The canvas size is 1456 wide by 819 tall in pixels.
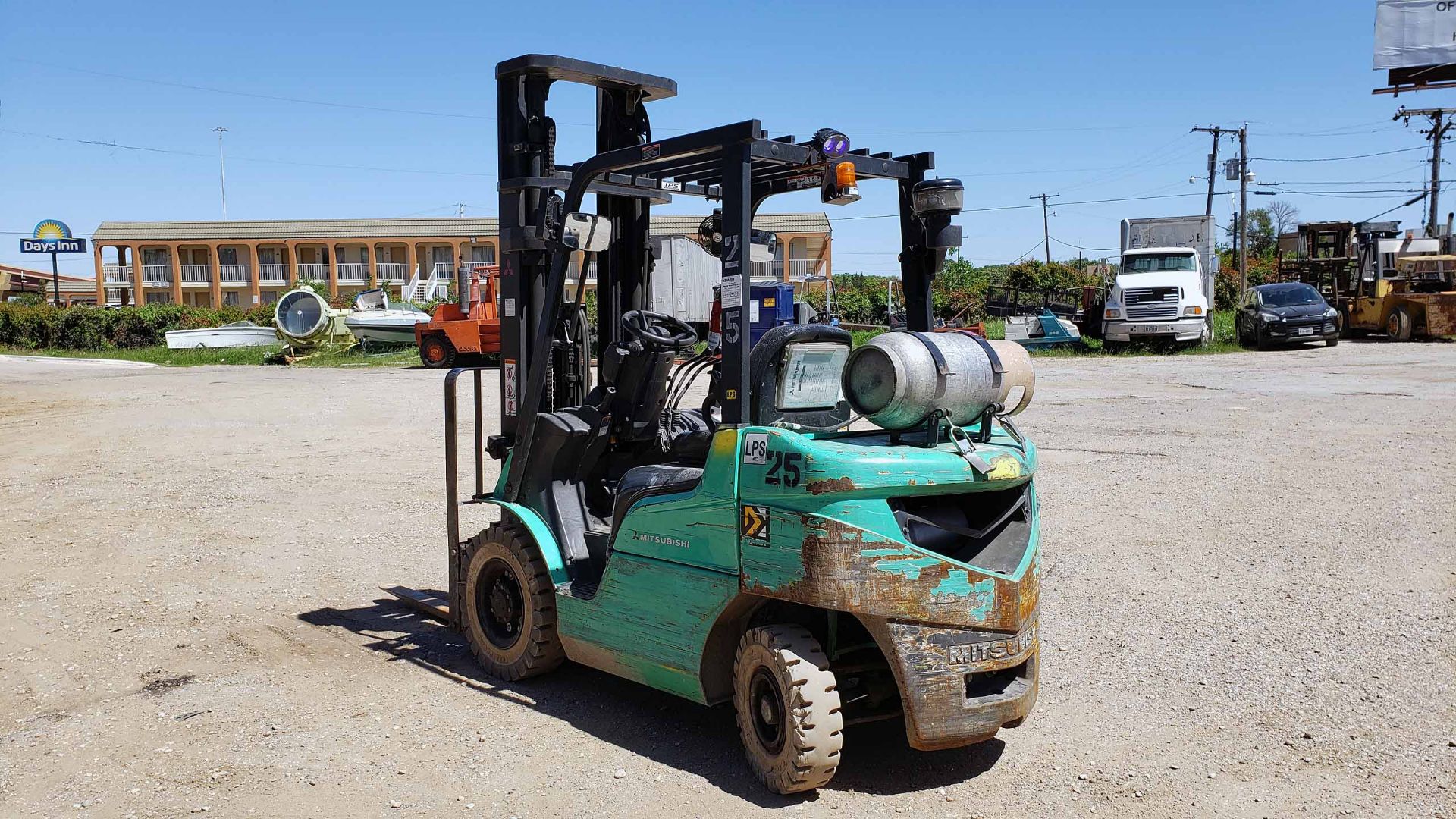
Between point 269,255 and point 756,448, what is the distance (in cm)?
6975

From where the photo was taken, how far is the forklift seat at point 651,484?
498cm

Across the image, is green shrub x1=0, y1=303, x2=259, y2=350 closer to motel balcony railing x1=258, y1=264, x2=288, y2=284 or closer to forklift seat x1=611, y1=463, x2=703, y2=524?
motel balcony railing x1=258, y1=264, x2=288, y2=284

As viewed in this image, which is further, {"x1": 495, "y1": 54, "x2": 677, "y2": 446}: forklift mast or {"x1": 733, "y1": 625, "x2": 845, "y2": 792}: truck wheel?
{"x1": 495, "y1": 54, "x2": 677, "y2": 446}: forklift mast

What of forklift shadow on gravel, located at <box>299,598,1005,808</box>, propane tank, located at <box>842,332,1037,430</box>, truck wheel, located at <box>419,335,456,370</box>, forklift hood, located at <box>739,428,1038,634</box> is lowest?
forklift shadow on gravel, located at <box>299,598,1005,808</box>

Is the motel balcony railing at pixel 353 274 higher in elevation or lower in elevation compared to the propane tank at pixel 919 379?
higher

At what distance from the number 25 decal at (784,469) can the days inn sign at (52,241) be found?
73.2 metres

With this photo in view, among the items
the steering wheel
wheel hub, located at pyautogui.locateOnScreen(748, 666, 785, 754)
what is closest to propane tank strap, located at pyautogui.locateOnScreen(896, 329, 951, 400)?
wheel hub, located at pyautogui.locateOnScreen(748, 666, 785, 754)

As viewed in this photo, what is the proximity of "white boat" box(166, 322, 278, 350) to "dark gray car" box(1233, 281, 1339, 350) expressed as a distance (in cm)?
2873

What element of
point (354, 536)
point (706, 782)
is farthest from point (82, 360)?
point (706, 782)

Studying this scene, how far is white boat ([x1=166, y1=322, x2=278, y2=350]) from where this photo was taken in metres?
38.7

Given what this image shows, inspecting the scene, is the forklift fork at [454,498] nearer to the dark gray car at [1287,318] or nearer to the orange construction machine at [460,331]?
the orange construction machine at [460,331]

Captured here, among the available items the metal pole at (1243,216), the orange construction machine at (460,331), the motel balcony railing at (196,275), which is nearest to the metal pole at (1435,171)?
the metal pole at (1243,216)

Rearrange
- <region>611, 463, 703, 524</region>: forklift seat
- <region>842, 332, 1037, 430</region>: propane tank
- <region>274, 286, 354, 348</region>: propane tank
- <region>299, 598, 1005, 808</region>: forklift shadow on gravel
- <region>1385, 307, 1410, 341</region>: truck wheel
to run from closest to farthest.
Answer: <region>842, 332, 1037, 430</region>: propane tank < <region>299, 598, 1005, 808</region>: forklift shadow on gravel < <region>611, 463, 703, 524</region>: forklift seat < <region>1385, 307, 1410, 341</region>: truck wheel < <region>274, 286, 354, 348</region>: propane tank

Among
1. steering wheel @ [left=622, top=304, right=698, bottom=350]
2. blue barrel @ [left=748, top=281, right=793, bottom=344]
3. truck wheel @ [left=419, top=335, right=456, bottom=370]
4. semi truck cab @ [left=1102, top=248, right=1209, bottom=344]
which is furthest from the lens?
truck wheel @ [left=419, top=335, right=456, bottom=370]
